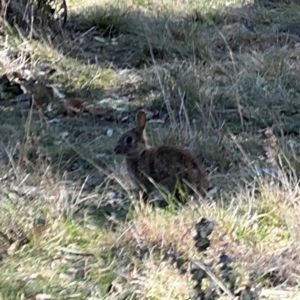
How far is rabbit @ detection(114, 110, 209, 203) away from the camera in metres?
5.07

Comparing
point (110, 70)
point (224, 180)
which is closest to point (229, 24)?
point (110, 70)

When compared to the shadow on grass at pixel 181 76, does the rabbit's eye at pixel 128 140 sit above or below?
above

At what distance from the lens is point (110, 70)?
8039 mm

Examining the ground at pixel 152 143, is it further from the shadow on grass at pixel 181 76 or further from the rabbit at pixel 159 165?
the rabbit at pixel 159 165

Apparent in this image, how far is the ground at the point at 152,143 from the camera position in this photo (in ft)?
13.9

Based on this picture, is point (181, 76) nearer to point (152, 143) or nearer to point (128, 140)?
point (152, 143)

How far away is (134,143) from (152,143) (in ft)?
2.33

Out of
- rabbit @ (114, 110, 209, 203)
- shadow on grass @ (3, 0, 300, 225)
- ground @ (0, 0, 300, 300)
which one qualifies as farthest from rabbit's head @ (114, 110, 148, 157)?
shadow on grass @ (3, 0, 300, 225)

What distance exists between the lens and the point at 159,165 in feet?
16.9

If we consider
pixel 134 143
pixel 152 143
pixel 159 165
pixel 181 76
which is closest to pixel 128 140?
pixel 134 143

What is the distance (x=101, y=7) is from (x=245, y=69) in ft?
8.35

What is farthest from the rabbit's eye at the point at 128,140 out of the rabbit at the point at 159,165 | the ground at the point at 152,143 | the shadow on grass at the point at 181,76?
the shadow on grass at the point at 181,76

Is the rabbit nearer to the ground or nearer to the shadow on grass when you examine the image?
the ground

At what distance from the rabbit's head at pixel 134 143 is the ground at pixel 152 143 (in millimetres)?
168
